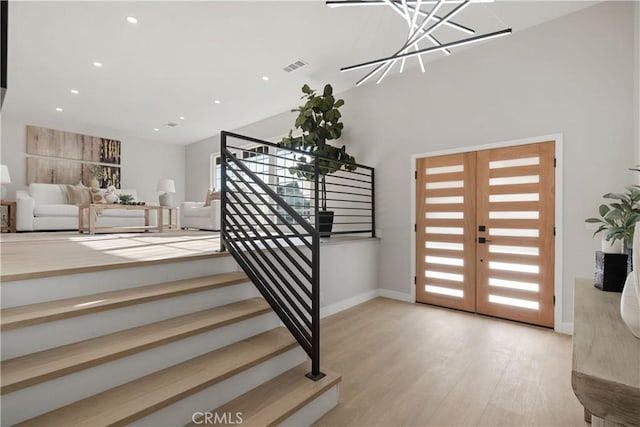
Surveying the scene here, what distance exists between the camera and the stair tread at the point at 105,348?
1257mm

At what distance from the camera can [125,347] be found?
1.51 metres

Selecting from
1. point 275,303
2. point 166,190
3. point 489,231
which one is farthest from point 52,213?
point 489,231

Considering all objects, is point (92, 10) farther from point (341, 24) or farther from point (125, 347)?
point (125, 347)

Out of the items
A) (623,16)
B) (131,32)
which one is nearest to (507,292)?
(623,16)

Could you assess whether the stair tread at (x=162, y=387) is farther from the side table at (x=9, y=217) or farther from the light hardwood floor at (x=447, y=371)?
the side table at (x=9, y=217)

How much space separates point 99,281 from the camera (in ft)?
6.08

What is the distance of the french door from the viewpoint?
317 cm

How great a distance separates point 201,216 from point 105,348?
16.2 ft

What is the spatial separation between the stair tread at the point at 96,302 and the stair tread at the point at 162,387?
425 mm

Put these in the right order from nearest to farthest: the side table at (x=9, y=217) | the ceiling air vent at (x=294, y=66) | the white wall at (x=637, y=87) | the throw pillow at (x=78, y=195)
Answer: the white wall at (x=637, y=87)
the ceiling air vent at (x=294, y=66)
the side table at (x=9, y=217)
the throw pillow at (x=78, y=195)

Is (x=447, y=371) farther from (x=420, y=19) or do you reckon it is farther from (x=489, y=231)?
(x=420, y=19)

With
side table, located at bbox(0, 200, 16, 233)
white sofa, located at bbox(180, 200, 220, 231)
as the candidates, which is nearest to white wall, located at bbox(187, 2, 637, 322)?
white sofa, located at bbox(180, 200, 220, 231)

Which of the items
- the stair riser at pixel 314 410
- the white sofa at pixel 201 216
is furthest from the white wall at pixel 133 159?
the stair riser at pixel 314 410

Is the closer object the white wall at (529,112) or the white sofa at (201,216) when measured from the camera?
the white wall at (529,112)
